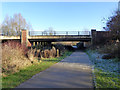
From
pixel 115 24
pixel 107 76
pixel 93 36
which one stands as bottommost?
pixel 107 76

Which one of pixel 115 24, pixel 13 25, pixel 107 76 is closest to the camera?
pixel 107 76

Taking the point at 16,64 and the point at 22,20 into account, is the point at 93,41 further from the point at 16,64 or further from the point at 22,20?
the point at 22,20

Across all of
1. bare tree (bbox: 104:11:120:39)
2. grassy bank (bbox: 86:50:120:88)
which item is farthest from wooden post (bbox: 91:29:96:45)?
grassy bank (bbox: 86:50:120:88)

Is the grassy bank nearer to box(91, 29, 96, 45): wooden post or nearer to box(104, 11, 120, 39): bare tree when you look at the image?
box(104, 11, 120, 39): bare tree

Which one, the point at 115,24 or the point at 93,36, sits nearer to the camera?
the point at 115,24

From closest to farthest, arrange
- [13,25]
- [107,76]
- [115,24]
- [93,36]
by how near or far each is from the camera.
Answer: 1. [107,76]
2. [115,24]
3. [93,36]
4. [13,25]

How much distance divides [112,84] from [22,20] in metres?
41.2

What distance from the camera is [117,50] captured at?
38.3 feet

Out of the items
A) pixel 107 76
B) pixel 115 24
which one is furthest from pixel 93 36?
pixel 107 76

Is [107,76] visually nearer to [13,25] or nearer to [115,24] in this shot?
[115,24]

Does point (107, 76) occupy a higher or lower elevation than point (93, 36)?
lower

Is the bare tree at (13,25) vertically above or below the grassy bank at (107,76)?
above

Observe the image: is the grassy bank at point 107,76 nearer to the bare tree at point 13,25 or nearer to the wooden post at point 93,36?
the wooden post at point 93,36

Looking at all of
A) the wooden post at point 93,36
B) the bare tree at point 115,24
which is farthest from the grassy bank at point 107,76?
the wooden post at point 93,36
